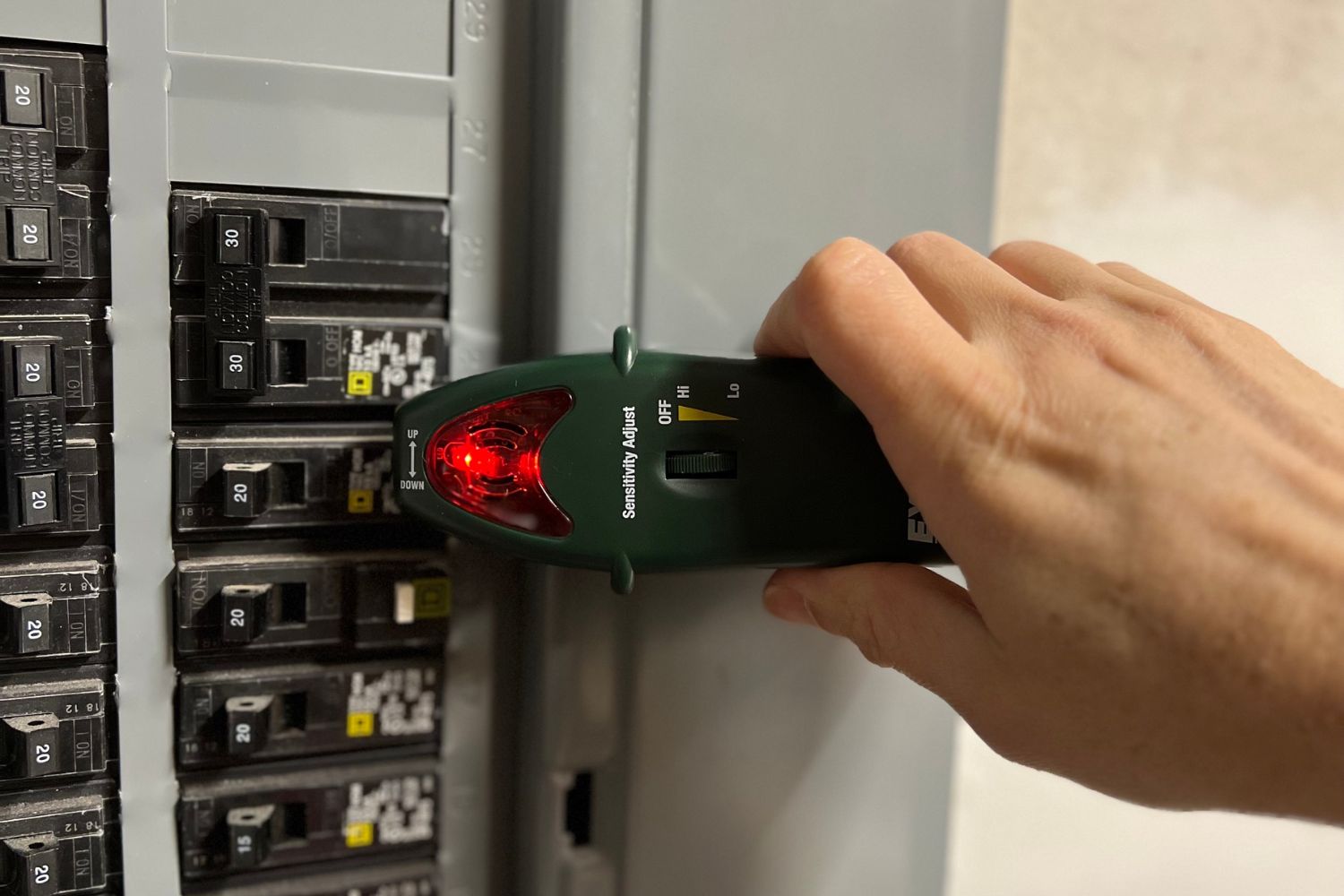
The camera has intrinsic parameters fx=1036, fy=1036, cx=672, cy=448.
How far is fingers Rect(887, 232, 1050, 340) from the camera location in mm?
557

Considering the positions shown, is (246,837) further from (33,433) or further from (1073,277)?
(1073,277)

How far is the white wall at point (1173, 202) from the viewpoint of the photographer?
88 centimetres

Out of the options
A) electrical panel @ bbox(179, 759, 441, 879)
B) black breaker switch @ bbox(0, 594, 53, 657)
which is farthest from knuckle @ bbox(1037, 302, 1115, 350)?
black breaker switch @ bbox(0, 594, 53, 657)

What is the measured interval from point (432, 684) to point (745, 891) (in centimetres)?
26

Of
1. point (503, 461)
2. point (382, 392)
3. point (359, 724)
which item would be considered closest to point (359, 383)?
point (382, 392)

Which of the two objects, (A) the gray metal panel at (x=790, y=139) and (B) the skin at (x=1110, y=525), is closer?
(B) the skin at (x=1110, y=525)

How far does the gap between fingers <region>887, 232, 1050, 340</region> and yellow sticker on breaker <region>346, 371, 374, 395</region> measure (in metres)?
0.33

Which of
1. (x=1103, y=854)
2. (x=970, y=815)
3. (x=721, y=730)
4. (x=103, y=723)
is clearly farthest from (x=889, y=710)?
(x=103, y=723)

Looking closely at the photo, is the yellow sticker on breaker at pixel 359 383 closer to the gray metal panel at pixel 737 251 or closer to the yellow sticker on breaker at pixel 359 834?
the gray metal panel at pixel 737 251

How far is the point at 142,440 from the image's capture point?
1.99ft

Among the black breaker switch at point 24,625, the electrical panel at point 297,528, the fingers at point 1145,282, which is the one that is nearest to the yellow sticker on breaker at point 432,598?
the electrical panel at point 297,528

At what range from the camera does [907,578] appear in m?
0.57

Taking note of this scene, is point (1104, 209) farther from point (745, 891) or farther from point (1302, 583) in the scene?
point (745, 891)

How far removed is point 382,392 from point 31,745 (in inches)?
11.0
